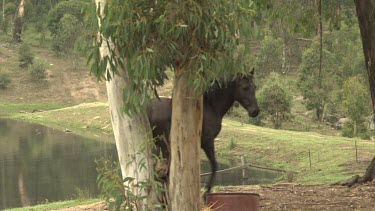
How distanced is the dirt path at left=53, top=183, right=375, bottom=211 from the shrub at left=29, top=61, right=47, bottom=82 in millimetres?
48089

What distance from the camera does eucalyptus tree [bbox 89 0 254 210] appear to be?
22.8 feet

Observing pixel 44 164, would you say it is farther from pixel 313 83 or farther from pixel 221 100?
pixel 313 83

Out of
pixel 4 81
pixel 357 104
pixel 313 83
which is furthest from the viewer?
pixel 4 81

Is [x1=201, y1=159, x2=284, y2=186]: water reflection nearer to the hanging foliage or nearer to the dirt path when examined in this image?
the dirt path

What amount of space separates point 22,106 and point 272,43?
19.2 metres

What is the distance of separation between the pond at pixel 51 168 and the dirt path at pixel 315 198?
7205mm

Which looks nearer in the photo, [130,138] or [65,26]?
[130,138]

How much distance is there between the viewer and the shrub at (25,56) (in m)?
62.3

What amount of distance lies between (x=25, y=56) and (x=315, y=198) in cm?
5338

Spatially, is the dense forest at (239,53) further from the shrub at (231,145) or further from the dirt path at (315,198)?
the dirt path at (315,198)

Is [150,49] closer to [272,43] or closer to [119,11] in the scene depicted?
[119,11]

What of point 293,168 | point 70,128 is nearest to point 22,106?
point 70,128

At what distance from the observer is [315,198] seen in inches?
457

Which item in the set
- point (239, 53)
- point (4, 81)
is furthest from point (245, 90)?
point (4, 81)
